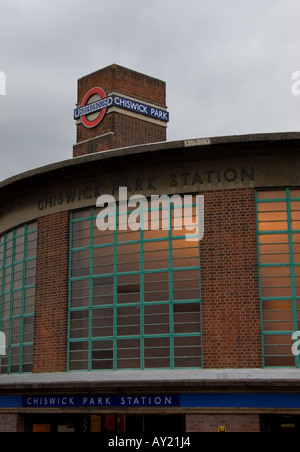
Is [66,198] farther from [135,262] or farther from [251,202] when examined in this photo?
[251,202]

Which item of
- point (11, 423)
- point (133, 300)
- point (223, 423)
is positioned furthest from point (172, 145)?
point (11, 423)

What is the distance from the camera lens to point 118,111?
105 ft

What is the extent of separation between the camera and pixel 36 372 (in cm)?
2089

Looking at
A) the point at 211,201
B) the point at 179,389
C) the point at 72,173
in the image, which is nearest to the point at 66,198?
the point at 72,173

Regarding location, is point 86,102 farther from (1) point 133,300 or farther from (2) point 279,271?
(2) point 279,271

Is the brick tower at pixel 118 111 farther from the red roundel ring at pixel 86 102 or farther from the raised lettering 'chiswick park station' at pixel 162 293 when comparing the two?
the raised lettering 'chiswick park station' at pixel 162 293

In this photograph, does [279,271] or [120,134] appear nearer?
[279,271]

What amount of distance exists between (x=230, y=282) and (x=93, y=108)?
1699cm

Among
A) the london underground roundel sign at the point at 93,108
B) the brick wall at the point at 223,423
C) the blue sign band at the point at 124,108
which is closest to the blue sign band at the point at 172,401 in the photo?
the brick wall at the point at 223,423

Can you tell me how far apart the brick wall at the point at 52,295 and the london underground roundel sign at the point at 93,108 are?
11691 mm

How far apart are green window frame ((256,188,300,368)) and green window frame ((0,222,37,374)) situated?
26.0 ft

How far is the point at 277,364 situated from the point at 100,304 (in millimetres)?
5673

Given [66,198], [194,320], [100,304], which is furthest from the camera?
[66,198]
